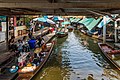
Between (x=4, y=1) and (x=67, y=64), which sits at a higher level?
(x=4, y=1)

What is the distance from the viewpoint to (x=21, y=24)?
1390 inches

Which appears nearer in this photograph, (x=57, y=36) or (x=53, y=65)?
(x=53, y=65)

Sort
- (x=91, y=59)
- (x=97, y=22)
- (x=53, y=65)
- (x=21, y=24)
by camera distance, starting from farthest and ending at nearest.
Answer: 1. (x=97, y=22)
2. (x=21, y=24)
3. (x=91, y=59)
4. (x=53, y=65)

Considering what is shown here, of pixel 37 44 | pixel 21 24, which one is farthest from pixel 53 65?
pixel 21 24

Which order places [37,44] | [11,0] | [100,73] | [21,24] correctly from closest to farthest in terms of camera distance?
[11,0] → [100,73] → [37,44] → [21,24]

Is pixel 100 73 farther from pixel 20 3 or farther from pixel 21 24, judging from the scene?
pixel 21 24

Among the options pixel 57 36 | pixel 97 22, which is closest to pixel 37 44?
pixel 57 36

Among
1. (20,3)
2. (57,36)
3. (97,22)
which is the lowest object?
(57,36)

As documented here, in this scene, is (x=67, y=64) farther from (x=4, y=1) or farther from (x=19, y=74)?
(x=4, y=1)

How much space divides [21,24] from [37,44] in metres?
13.2

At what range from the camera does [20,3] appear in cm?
1151

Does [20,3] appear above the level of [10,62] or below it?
above

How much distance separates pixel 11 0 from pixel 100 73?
24.5 feet

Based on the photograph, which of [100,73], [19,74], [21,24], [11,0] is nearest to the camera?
[11,0]
